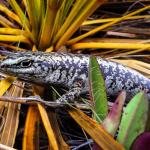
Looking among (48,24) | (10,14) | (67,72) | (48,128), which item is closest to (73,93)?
(67,72)

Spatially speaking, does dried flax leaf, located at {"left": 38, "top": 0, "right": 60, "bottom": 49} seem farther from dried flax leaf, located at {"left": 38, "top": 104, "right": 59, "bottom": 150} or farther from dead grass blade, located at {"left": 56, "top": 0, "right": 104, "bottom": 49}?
dried flax leaf, located at {"left": 38, "top": 104, "right": 59, "bottom": 150}

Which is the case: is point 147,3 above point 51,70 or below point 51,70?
above

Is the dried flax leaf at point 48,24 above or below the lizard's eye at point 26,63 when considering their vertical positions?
above

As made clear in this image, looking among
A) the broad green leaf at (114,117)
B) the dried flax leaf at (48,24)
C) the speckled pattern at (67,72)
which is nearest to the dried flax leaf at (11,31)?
the dried flax leaf at (48,24)

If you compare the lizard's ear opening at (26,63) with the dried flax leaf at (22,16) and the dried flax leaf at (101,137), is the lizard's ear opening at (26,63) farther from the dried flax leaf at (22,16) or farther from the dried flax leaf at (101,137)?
the dried flax leaf at (101,137)

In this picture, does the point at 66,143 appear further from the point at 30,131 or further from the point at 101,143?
the point at 101,143

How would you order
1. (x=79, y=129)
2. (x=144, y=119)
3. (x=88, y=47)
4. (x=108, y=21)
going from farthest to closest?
(x=108, y=21) → (x=88, y=47) → (x=79, y=129) → (x=144, y=119)

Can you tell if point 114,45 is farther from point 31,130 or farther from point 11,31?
point 31,130

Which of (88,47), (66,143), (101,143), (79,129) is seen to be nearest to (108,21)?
(88,47)
